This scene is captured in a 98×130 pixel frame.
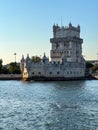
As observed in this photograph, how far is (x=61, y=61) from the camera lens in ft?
396

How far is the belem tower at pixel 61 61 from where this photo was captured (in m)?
113

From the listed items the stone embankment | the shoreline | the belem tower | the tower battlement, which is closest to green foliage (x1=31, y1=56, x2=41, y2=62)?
the belem tower

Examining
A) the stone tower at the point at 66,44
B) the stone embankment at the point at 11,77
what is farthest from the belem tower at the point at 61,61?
the stone embankment at the point at 11,77

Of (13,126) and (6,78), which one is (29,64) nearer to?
(6,78)

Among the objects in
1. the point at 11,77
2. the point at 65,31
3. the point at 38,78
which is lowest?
the point at 38,78

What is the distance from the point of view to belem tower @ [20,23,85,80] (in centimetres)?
11276

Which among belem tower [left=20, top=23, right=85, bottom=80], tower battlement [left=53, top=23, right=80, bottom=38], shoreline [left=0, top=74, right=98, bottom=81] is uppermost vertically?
tower battlement [left=53, top=23, right=80, bottom=38]

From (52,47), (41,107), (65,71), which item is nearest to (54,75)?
(65,71)

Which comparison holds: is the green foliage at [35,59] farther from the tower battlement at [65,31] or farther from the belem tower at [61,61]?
the tower battlement at [65,31]

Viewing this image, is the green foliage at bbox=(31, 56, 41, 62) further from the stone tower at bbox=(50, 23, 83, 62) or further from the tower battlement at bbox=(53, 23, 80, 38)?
the tower battlement at bbox=(53, 23, 80, 38)

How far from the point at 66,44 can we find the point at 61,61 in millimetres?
16290

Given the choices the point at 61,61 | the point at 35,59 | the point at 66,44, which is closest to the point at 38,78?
the point at 61,61

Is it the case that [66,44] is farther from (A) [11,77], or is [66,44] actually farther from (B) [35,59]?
(A) [11,77]

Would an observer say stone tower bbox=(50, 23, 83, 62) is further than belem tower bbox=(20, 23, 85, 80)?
Yes
